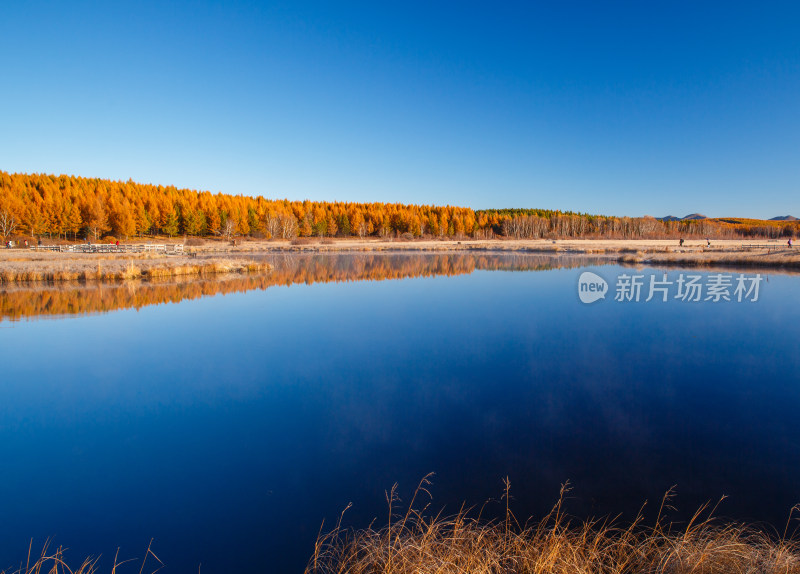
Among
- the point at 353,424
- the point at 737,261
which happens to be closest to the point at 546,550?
the point at 353,424

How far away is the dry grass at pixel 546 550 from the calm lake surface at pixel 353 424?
24 cm

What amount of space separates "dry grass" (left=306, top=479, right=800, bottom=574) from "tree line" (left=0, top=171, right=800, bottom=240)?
69108 millimetres

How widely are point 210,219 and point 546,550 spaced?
3127 inches

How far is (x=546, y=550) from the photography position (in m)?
2.75

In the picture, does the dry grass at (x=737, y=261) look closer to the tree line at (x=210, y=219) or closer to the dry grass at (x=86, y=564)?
the dry grass at (x=86, y=564)

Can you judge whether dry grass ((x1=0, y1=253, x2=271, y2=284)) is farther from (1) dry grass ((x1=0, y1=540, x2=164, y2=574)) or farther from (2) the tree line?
(2) the tree line

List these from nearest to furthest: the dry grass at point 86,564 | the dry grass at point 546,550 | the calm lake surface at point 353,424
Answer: the dry grass at point 546,550 < the dry grass at point 86,564 < the calm lake surface at point 353,424

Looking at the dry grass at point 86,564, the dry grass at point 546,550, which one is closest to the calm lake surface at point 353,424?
the dry grass at point 86,564

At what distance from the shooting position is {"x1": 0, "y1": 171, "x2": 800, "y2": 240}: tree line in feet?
187

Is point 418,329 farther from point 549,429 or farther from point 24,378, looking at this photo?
point 24,378

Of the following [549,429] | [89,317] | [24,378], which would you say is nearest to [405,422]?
[549,429]

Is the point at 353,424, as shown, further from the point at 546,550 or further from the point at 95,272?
the point at 95,272

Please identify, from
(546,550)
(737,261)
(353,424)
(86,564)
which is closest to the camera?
(546,550)

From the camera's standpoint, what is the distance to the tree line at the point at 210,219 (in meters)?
57.1
